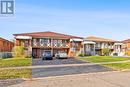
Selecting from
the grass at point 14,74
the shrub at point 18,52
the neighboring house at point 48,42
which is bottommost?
the grass at point 14,74

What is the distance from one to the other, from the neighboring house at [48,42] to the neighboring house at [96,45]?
195 inches

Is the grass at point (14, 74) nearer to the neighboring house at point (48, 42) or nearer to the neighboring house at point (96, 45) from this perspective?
the neighboring house at point (48, 42)

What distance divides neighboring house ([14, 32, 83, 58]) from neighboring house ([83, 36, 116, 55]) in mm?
4950

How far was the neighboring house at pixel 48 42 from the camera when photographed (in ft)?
187

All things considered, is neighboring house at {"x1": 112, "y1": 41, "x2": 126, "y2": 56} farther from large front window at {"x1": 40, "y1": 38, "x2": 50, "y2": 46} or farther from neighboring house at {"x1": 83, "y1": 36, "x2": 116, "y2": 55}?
large front window at {"x1": 40, "y1": 38, "x2": 50, "y2": 46}

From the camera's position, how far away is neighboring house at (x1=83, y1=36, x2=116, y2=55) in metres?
68.2

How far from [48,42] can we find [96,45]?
63.5 ft

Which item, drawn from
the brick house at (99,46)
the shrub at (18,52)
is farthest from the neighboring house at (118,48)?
the shrub at (18,52)

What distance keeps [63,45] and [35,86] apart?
48201mm

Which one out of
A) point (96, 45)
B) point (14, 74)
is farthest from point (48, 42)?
point (14, 74)

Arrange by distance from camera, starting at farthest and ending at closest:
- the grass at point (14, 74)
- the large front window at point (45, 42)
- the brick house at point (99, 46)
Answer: the brick house at point (99, 46)
the large front window at point (45, 42)
the grass at point (14, 74)

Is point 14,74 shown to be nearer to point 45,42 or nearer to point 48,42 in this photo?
point 45,42

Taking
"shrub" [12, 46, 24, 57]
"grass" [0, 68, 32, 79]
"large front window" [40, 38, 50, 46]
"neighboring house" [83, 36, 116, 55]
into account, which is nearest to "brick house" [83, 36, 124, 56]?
"neighboring house" [83, 36, 116, 55]

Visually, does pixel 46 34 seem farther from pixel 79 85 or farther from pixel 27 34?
pixel 79 85
